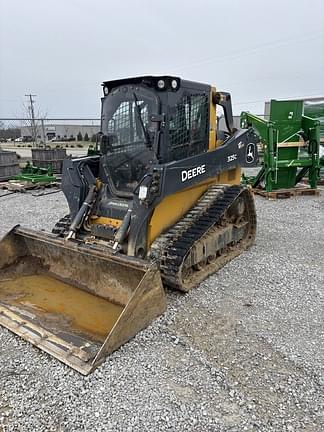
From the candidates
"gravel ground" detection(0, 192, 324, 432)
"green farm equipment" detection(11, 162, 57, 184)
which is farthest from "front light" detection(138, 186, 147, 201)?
"green farm equipment" detection(11, 162, 57, 184)

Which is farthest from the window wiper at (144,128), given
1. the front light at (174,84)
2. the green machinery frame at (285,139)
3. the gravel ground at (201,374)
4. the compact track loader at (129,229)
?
the green machinery frame at (285,139)

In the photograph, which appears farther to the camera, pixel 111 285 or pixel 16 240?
pixel 16 240

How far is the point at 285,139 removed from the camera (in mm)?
9391

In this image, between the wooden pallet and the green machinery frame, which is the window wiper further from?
the wooden pallet

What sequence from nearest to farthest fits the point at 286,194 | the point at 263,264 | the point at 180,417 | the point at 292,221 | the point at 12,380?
the point at 180,417, the point at 12,380, the point at 263,264, the point at 292,221, the point at 286,194

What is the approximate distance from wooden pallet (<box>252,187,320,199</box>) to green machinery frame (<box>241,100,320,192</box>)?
0.44 feet

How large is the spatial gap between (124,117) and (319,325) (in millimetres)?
3050

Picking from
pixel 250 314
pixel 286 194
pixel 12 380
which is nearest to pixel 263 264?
pixel 250 314

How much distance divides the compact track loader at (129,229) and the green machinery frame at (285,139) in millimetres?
4220

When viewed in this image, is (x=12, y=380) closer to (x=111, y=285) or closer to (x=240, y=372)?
(x=111, y=285)

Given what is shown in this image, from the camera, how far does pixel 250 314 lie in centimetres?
377

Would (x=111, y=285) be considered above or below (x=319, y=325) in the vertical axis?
above

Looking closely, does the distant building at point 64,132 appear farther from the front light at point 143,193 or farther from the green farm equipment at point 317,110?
the front light at point 143,193

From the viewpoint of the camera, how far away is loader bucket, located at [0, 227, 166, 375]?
309cm
